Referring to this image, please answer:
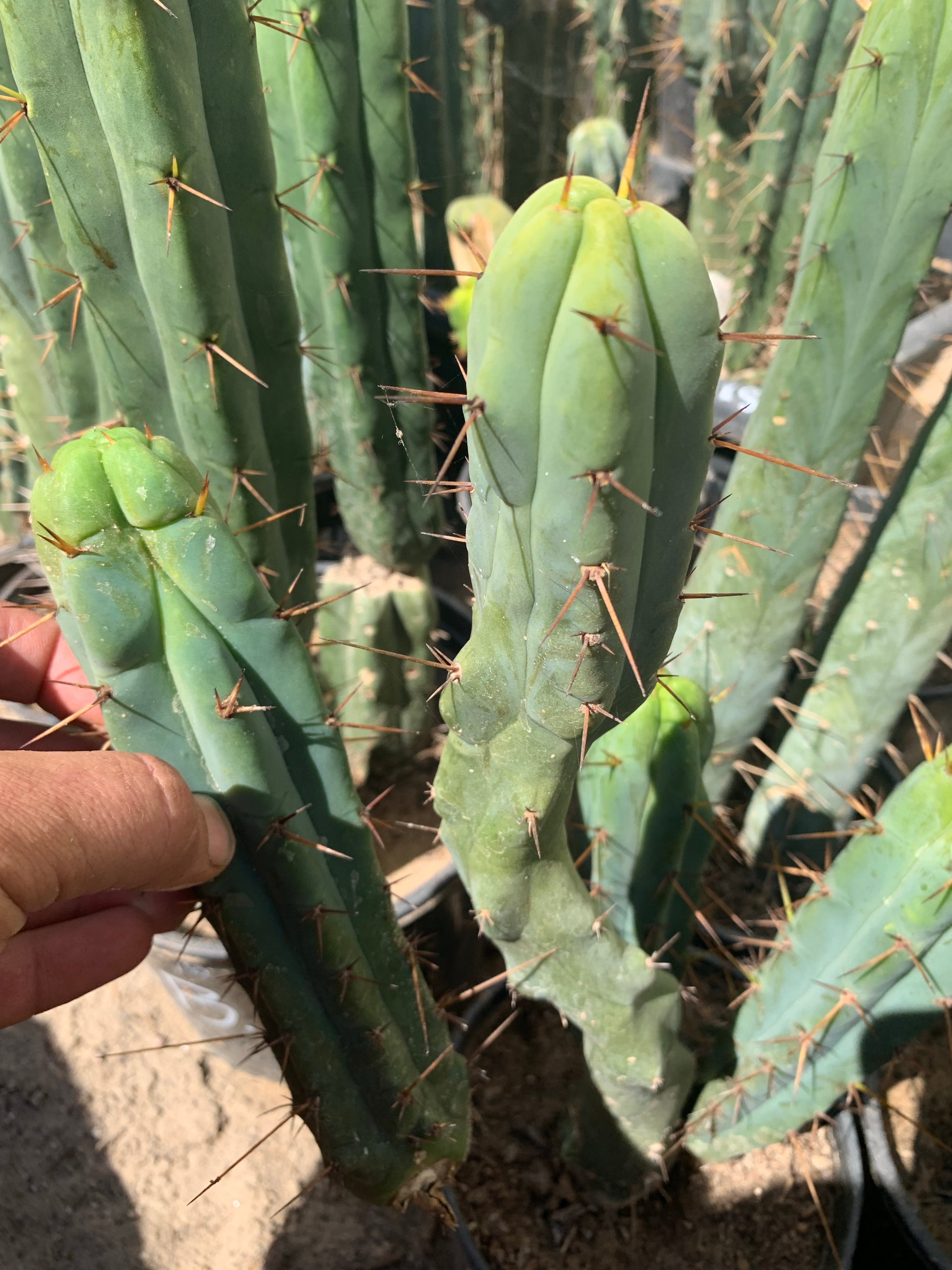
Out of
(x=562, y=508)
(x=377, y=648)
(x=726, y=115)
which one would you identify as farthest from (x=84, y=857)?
(x=726, y=115)

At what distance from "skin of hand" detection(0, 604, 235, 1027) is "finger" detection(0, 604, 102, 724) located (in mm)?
53

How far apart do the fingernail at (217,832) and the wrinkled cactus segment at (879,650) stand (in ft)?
3.58

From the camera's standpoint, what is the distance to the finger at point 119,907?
1238 mm

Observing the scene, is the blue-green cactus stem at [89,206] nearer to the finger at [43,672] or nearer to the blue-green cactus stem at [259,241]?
the blue-green cactus stem at [259,241]

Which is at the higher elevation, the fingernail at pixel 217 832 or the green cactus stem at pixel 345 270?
the green cactus stem at pixel 345 270

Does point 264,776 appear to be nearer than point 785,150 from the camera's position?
Yes

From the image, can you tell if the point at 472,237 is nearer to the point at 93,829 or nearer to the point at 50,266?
the point at 50,266

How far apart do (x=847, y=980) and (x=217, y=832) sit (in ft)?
2.69

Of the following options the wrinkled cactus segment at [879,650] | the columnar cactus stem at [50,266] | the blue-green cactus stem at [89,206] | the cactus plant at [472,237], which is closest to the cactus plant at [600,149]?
the cactus plant at [472,237]

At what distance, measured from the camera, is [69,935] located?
3.97ft

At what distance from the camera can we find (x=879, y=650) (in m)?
1.71

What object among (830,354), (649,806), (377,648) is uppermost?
(830,354)

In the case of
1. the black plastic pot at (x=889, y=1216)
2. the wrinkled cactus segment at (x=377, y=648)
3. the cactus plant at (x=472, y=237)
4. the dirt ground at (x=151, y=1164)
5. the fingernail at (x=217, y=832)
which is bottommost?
the dirt ground at (x=151, y=1164)

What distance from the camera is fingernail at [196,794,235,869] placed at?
98 cm
